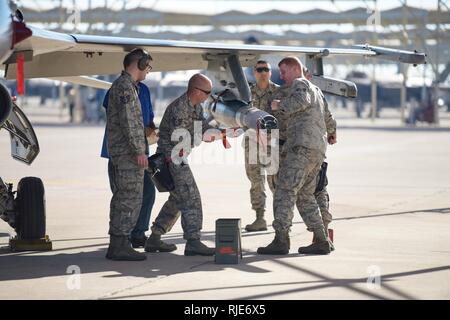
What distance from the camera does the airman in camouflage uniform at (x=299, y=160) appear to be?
1043 centimetres

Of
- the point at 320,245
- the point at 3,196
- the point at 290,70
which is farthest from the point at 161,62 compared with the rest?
the point at 320,245

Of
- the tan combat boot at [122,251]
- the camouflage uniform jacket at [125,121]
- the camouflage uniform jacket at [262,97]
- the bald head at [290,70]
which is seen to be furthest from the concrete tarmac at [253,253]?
the bald head at [290,70]

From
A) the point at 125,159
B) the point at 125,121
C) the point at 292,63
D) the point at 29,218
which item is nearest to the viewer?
the point at 125,121

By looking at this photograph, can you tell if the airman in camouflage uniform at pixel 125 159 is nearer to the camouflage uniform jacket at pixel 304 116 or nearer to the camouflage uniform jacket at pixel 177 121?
the camouflage uniform jacket at pixel 177 121

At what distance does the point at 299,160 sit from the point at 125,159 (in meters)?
1.76

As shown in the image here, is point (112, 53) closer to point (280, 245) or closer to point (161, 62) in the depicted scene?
point (161, 62)

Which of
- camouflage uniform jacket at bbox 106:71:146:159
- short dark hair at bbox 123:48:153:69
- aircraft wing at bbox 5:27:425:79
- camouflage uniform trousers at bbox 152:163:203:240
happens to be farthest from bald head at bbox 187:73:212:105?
aircraft wing at bbox 5:27:425:79

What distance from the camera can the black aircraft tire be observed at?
1102 centimetres

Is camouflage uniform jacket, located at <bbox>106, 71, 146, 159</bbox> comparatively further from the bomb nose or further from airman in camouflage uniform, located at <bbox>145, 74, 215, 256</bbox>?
the bomb nose

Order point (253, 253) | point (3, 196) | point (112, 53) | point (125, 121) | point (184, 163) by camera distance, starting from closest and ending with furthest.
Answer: point (125, 121) → point (184, 163) → point (253, 253) → point (3, 196) → point (112, 53)

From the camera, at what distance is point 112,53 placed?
13.2m

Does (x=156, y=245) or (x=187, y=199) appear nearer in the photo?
(x=187, y=199)
